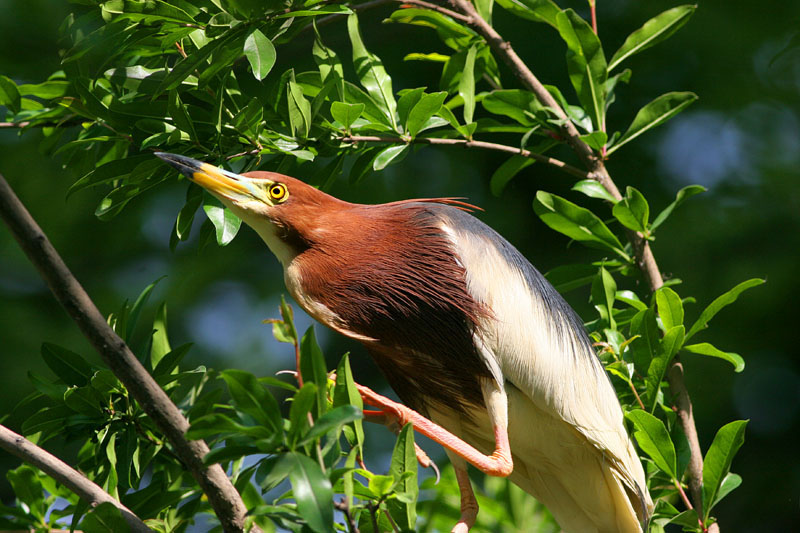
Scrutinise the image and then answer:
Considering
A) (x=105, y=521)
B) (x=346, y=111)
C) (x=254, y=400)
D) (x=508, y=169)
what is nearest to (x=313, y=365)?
(x=254, y=400)

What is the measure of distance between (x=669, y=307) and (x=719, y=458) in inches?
15.8

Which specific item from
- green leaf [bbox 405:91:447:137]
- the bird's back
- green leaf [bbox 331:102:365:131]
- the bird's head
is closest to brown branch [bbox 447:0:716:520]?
the bird's back

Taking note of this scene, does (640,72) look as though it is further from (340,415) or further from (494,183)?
(340,415)

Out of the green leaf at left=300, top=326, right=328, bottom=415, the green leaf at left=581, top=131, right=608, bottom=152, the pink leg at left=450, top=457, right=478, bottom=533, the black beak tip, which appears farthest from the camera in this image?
the green leaf at left=581, top=131, right=608, bottom=152

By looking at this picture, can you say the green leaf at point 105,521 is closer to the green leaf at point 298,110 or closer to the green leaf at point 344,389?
the green leaf at point 344,389

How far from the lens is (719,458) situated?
→ 1.99m

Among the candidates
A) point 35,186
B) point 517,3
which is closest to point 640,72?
point 517,3

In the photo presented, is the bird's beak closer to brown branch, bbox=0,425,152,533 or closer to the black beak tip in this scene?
the black beak tip

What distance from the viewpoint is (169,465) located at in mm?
2068

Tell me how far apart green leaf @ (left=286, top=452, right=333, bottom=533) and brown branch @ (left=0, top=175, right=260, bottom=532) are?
22 centimetres

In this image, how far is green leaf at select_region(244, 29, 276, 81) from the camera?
5.77 feet

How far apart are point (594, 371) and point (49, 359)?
1.37 m

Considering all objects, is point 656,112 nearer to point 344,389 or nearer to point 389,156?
point 389,156

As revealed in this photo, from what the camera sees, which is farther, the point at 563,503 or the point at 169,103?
the point at 563,503
